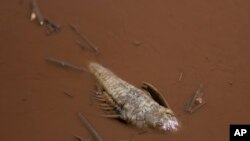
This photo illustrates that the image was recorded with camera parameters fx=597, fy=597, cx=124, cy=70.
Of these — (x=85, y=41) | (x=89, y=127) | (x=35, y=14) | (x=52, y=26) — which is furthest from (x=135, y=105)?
(x=35, y=14)

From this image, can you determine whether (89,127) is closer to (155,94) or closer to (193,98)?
(155,94)

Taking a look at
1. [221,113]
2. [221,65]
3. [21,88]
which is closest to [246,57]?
[221,65]

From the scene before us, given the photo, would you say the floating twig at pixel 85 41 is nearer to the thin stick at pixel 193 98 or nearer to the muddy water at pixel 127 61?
the muddy water at pixel 127 61

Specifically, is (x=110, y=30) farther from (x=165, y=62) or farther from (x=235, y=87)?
(x=235, y=87)

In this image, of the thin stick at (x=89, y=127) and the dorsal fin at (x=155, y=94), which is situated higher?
the dorsal fin at (x=155, y=94)

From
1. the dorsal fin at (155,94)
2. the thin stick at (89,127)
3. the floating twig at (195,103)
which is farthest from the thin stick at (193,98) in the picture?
the thin stick at (89,127)
